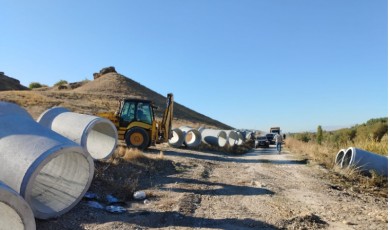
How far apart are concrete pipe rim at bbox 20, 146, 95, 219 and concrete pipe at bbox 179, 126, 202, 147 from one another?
653 inches

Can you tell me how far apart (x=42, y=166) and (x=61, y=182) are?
5.82 feet

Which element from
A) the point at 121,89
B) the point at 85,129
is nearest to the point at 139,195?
the point at 85,129

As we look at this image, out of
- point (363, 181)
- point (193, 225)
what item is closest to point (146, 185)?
point (193, 225)

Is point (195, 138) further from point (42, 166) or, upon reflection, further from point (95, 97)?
point (95, 97)

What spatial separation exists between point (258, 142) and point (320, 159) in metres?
16.1

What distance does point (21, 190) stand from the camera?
5.78m

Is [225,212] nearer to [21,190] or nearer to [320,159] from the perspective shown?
[21,190]

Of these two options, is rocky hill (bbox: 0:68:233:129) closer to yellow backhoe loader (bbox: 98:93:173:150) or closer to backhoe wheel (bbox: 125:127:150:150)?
yellow backhoe loader (bbox: 98:93:173:150)

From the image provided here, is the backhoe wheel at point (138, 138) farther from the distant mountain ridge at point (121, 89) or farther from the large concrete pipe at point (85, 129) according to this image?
the distant mountain ridge at point (121, 89)

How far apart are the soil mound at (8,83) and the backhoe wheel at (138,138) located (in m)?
55.7

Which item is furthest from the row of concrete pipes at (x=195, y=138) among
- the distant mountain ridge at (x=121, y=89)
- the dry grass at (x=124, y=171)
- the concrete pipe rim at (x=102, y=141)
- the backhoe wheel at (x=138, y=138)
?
the distant mountain ridge at (x=121, y=89)

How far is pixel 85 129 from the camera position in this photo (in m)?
11.2

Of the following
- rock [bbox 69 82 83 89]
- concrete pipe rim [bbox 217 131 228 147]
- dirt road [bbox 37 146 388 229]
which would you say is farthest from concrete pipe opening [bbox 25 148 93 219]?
rock [bbox 69 82 83 89]

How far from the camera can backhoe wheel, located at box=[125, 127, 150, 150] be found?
18141mm
